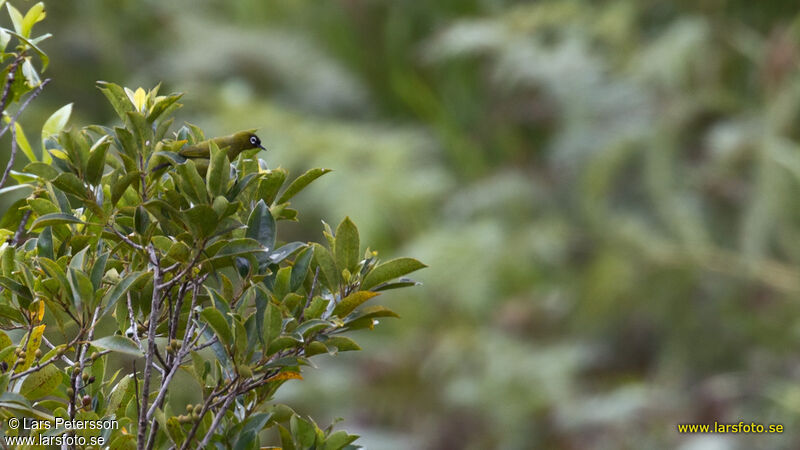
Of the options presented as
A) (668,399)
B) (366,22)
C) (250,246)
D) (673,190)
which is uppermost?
(366,22)

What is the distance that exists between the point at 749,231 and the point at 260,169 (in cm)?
209

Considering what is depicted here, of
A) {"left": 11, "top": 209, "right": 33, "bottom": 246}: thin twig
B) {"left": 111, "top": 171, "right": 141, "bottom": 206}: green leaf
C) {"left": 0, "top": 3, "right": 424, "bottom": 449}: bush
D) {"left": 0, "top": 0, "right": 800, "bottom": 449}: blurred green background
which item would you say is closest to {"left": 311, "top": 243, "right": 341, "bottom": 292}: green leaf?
{"left": 0, "top": 3, "right": 424, "bottom": 449}: bush

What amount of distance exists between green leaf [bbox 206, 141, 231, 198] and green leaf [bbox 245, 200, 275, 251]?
0.10ft

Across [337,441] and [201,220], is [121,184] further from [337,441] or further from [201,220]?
[337,441]

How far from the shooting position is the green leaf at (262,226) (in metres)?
0.50

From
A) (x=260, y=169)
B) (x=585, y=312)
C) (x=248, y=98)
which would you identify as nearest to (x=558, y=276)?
(x=585, y=312)

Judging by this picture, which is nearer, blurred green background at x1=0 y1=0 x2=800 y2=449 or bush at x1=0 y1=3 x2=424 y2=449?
bush at x1=0 y1=3 x2=424 y2=449

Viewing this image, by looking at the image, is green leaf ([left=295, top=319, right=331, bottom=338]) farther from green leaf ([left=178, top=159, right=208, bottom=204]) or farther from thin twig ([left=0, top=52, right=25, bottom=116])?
thin twig ([left=0, top=52, right=25, bottom=116])

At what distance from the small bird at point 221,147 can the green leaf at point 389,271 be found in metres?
0.11

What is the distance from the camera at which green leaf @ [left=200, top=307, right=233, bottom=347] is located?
0.46 metres

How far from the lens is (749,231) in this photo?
2.38m

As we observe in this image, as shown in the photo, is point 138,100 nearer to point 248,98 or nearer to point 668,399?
point 668,399

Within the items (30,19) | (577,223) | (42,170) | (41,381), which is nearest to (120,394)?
(41,381)

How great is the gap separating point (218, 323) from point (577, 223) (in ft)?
8.99
